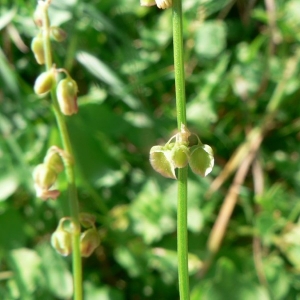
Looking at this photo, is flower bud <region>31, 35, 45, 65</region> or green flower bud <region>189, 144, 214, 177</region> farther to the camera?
flower bud <region>31, 35, 45, 65</region>

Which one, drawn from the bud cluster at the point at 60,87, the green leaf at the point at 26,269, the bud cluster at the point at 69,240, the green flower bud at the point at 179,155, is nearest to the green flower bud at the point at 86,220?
the bud cluster at the point at 69,240

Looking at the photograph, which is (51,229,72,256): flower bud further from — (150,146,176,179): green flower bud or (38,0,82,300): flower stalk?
(150,146,176,179): green flower bud

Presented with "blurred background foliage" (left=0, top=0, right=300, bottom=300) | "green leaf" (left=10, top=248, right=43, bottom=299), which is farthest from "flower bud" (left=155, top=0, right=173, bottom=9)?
"green leaf" (left=10, top=248, right=43, bottom=299)

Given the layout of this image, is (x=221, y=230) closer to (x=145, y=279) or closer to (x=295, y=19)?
(x=145, y=279)

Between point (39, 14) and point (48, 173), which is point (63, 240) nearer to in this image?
point (48, 173)

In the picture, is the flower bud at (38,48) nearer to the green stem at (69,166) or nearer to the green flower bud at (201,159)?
the green stem at (69,166)

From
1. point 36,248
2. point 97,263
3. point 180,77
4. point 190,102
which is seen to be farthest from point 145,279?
point 180,77
